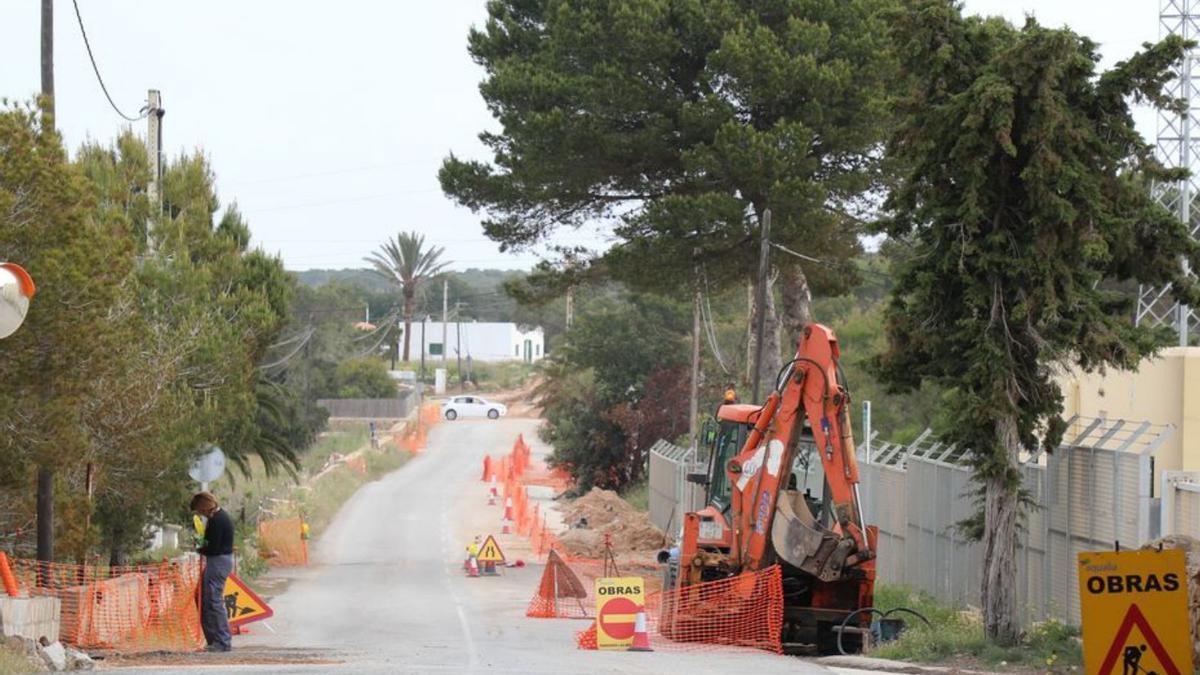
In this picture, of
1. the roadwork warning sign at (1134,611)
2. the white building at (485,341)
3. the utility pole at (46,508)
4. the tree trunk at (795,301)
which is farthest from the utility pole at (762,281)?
the white building at (485,341)

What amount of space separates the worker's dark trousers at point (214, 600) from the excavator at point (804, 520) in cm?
572

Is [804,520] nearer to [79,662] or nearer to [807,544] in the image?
[807,544]

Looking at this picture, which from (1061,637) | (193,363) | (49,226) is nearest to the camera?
(1061,637)

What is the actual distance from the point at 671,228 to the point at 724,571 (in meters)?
15.5

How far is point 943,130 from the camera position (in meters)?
17.2

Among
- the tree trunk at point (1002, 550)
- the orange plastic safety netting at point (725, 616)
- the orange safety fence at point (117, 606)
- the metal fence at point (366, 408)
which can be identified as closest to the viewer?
the tree trunk at point (1002, 550)

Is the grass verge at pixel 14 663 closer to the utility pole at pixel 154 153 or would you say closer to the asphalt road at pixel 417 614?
the asphalt road at pixel 417 614

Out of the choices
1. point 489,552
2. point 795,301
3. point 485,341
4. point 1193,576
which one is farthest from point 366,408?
point 1193,576

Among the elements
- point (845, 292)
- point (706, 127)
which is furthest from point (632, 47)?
point (845, 292)

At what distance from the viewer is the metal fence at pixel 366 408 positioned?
102m

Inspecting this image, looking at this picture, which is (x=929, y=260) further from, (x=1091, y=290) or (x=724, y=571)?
(x=724, y=571)

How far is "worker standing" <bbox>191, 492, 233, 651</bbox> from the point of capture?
17.2 meters

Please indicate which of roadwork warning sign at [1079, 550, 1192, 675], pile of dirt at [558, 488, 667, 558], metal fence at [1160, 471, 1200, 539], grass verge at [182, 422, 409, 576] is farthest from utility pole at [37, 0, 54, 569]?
pile of dirt at [558, 488, 667, 558]

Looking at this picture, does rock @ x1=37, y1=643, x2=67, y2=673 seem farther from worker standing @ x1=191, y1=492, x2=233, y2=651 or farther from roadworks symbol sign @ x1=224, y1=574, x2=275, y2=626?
roadworks symbol sign @ x1=224, y1=574, x2=275, y2=626
